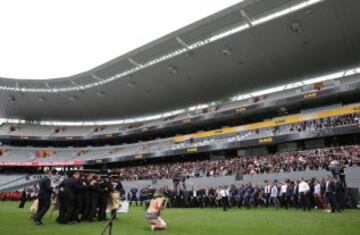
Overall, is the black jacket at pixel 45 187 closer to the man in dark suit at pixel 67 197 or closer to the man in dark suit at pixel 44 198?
the man in dark suit at pixel 44 198

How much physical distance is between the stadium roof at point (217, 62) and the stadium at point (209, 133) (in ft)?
0.52

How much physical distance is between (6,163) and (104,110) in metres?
15.8

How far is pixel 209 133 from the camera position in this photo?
143 ft

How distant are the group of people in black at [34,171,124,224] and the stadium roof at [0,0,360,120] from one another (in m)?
18.5

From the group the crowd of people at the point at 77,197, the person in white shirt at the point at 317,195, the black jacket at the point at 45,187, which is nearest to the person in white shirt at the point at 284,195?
the person in white shirt at the point at 317,195

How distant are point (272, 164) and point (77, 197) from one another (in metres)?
19.1

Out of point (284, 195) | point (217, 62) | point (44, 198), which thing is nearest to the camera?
point (44, 198)

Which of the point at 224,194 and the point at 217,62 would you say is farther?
the point at 217,62

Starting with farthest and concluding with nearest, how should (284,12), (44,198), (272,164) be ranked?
(272,164)
(284,12)
(44,198)

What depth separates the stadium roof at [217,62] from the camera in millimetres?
27328

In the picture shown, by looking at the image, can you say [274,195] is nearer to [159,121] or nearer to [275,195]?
[275,195]

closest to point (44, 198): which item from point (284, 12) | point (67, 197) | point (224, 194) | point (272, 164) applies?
point (67, 197)

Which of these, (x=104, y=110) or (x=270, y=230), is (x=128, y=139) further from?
(x=270, y=230)

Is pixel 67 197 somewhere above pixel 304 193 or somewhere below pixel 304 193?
below
